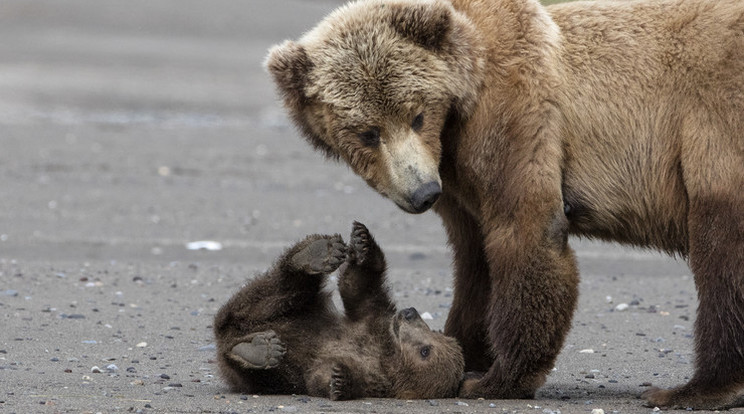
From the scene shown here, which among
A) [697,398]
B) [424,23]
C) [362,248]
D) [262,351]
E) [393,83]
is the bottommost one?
[697,398]

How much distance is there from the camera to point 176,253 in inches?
→ 420

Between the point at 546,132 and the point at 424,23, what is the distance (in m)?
0.79

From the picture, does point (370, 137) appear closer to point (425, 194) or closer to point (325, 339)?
point (425, 194)

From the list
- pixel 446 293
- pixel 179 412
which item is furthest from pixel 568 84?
pixel 446 293

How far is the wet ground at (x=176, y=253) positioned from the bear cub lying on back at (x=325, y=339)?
14 centimetres

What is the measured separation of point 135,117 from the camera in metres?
19.1

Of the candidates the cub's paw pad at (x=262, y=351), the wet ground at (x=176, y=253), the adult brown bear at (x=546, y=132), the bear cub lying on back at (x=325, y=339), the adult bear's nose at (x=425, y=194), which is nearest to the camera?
the adult bear's nose at (x=425, y=194)

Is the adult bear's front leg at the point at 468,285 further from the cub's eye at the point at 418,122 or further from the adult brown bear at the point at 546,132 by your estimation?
the cub's eye at the point at 418,122

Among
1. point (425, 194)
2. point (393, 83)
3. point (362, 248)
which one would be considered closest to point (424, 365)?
point (362, 248)

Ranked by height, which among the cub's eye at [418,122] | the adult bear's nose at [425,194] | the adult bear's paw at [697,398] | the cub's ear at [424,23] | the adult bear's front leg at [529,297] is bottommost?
the adult bear's paw at [697,398]

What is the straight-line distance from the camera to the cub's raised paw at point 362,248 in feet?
21.6

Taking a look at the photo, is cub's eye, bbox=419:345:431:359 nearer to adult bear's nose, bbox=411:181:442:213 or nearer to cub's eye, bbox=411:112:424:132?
adult bear's nose, bbox=411:181:442:213

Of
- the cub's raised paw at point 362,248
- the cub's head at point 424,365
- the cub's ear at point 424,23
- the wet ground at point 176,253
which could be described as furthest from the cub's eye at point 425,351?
the cub's ear at point 424,23

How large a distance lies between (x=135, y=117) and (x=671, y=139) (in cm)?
1417
